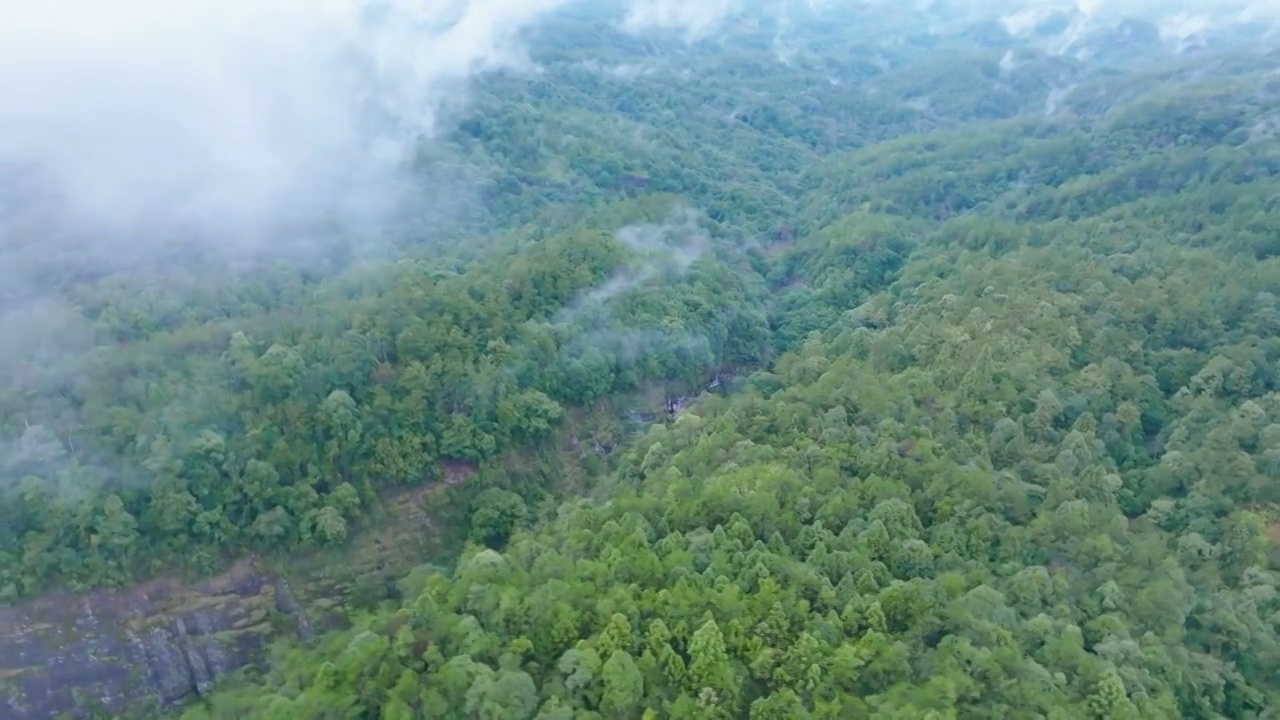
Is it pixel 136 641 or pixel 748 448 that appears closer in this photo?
pixel 136 641

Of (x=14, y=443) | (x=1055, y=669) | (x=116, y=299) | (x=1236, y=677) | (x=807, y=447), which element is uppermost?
(x=116, y=299)

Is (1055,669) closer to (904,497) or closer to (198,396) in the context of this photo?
(904,497)

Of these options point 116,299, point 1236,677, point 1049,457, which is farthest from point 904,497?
point 116,299

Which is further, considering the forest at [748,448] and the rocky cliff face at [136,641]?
the rocky cliff face at [136,641]

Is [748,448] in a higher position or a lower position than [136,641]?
higher
